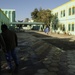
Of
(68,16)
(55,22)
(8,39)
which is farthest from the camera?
(55,22)

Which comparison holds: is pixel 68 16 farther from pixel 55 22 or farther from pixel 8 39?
pixel 8 39

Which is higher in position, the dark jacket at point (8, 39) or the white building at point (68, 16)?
the white building at point (68, 16)

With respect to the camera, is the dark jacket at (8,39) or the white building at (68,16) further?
the white building at (68,16)

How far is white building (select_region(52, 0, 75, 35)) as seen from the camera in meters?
44.7

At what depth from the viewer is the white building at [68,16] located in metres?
44.7

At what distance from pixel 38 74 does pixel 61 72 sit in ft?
2.99

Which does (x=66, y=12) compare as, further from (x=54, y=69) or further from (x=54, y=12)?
(x=54, y=69)

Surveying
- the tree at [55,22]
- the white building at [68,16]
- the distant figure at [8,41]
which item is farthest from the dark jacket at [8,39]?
the tree at [55,22]

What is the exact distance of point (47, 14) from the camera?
61312 millimetres

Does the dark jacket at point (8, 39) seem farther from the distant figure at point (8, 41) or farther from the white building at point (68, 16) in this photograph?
the white building at point (68, 16)

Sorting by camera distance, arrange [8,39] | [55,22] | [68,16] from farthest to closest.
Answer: [55,22] < [68,16] < [8,39]

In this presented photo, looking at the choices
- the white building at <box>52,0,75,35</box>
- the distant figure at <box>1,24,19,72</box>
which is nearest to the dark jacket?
the distant figure at <box>1,24,19,72</box>

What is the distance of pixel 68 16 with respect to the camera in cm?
4731

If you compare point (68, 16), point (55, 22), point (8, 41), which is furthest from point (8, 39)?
point (55, 22)
